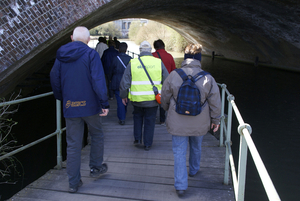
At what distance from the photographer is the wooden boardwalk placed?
2.99 meters

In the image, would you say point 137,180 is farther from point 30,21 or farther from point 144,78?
point 30,21

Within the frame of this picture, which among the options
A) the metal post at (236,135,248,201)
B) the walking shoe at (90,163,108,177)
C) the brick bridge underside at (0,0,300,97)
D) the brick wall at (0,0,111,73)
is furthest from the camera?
the brick bridge underside at (0,0,300,97)

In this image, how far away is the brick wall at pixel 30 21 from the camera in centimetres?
489

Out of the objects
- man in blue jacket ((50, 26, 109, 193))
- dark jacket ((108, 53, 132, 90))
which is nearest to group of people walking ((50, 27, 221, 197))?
man in blue jacket ((50, 26, 109, 193))

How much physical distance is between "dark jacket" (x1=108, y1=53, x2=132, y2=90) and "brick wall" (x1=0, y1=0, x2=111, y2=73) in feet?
4.12

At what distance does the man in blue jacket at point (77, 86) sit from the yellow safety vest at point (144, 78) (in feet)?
3.36

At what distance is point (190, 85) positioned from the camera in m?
2.72

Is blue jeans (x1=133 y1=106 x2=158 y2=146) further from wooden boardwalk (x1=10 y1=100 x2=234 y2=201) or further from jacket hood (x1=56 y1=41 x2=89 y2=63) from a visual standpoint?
jacket hood (x1=56 y1=41 x2=89 y2=63)

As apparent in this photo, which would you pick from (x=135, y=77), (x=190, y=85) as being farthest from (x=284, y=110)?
(x=190, y=85)

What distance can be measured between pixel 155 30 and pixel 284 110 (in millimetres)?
28598

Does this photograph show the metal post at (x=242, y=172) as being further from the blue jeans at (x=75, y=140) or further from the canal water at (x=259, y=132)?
the canal water at (x=259, y=132)

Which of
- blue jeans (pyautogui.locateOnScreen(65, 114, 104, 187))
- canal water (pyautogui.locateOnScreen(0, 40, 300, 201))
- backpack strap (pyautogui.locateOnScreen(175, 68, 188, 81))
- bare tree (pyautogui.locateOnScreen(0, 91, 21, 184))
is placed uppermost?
backpack strap (pyautogui.locateOnScreen(175, 68, 188, 81))

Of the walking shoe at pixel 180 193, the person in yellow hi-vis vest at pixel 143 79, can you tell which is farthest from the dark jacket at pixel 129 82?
the walking shoe at pixel 180 193

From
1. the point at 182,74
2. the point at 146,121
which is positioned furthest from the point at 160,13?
the point at 182,74
